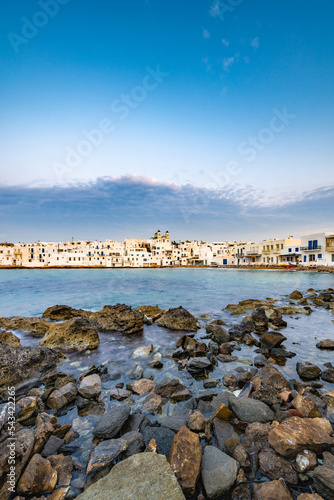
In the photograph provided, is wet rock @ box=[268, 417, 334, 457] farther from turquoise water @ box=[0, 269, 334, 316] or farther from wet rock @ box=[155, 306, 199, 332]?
turquoise water @ box=[0, 269, 334, 316]

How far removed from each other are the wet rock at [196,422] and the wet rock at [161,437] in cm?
40

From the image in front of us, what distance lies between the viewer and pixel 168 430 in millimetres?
4066

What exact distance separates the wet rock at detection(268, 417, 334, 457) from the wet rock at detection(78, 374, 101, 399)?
376 centimetres

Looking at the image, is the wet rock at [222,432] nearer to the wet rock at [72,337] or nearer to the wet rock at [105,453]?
the wet rock at [105,453]

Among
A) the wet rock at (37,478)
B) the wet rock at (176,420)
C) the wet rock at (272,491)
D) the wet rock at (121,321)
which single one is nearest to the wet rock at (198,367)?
the wet rock at (176,420)

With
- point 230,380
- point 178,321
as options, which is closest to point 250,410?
point 230,380

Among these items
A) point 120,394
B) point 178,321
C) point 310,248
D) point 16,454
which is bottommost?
point 178,321

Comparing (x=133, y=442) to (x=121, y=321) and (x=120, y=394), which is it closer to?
(x=120, y=394)

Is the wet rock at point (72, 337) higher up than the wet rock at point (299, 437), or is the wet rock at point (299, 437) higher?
the wet rock at point (299, 437)

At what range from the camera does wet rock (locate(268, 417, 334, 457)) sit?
3486mm

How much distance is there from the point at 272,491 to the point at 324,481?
2.25 ft

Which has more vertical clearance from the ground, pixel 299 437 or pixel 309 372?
pixel 299 437

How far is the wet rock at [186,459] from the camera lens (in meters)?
3.05

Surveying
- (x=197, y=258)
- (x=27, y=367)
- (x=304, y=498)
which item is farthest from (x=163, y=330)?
(x=197, y=258)
